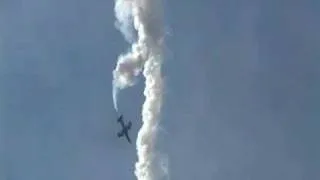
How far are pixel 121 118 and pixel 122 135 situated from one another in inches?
114

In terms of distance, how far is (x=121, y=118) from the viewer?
95.2 m

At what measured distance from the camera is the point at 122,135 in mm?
94938
